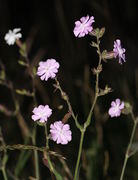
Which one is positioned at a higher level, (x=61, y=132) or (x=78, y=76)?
(x=78, y=76)

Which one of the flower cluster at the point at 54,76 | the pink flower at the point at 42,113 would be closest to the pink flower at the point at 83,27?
the flower cluster at the point at 54,76

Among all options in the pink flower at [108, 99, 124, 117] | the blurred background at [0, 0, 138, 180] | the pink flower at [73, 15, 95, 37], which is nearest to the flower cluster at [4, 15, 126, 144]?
the pink flower at [73, 15, 95, 37]

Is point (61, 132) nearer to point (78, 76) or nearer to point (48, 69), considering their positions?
point (48, 69)

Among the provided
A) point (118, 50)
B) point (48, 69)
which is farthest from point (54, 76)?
point (118, 50)

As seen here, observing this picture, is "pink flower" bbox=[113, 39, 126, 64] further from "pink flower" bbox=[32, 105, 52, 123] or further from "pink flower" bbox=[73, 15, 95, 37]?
"pink flower" bbox=[32, 105, 52, 123]

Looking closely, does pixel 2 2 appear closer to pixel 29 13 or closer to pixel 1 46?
pixel 1 46

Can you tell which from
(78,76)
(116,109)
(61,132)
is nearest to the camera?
(61,132)

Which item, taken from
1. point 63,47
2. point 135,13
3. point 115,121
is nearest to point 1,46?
point 63,47

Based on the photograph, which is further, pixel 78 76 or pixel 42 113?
pixel 78 76
